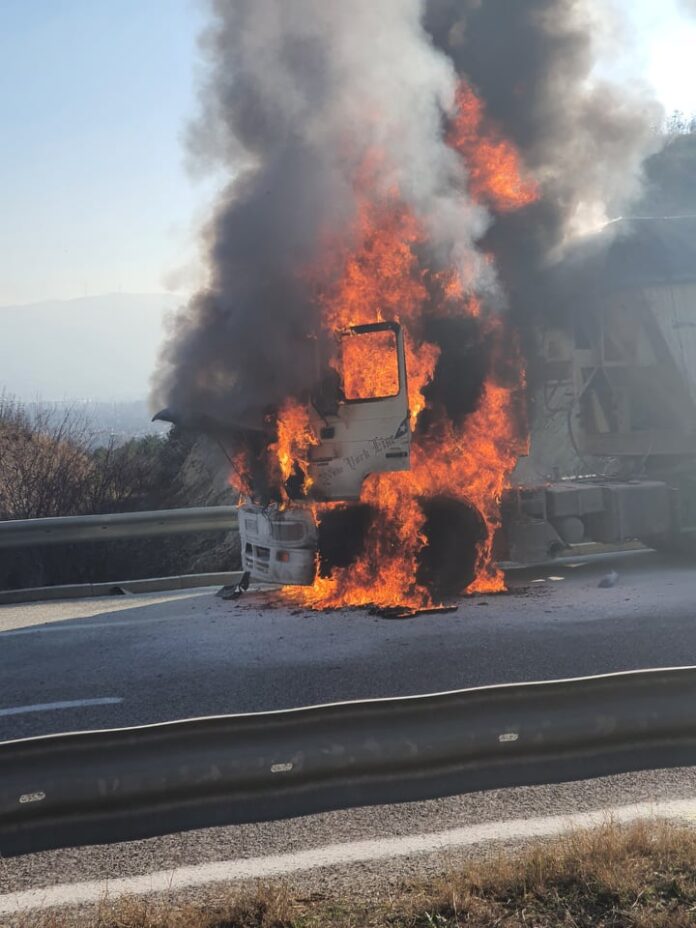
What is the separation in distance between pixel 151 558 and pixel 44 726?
10501 mm

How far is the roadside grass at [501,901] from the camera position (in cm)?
338

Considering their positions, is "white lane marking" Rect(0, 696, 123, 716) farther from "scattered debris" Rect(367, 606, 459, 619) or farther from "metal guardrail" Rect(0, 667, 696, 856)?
"scattered debris" Rect(367, 606, 459, 619)

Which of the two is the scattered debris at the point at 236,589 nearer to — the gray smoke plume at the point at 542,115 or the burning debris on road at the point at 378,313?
the burning debris on road at the point at 378,313

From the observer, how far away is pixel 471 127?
11.6 meters

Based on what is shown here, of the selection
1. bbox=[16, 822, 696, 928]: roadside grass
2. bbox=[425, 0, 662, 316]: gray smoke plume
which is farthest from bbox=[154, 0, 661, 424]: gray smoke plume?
bbox=[16, 822, 696, 928]: roadside grass

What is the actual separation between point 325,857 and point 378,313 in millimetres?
6449

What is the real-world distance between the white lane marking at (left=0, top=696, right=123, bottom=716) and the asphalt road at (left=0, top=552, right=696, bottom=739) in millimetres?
13

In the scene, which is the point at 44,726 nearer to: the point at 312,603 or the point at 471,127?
the point at 312,603

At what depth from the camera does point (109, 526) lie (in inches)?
456

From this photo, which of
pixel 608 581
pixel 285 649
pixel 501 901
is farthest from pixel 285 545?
pixel 501 901

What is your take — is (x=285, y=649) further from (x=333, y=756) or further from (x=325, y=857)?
(x=325, y=857)

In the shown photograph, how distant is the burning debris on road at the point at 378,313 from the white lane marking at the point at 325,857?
4930 millimetres

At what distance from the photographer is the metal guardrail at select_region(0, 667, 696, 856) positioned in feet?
13.3

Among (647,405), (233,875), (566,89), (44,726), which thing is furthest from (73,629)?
(566,89)
